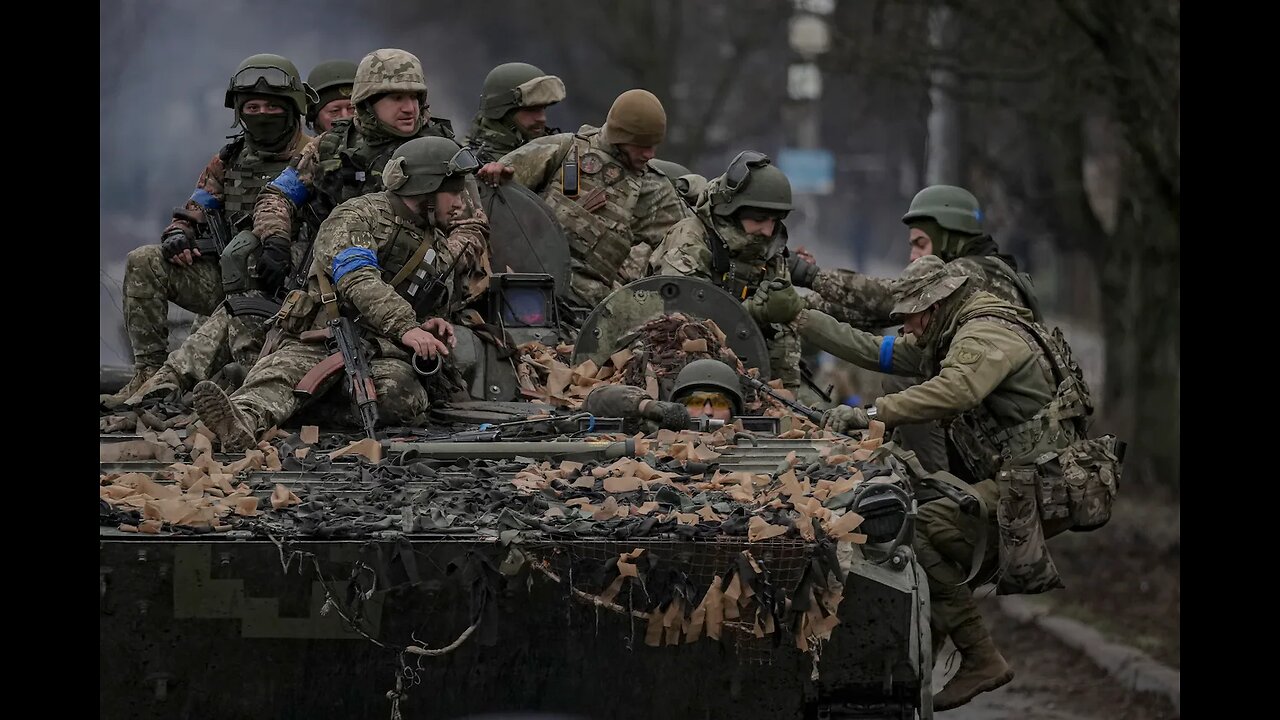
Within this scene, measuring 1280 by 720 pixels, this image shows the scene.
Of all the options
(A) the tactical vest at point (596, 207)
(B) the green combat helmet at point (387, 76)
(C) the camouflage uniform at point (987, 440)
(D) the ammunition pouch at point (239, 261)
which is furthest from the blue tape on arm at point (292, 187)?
(C) the camouflage uniform at point (987, 440)

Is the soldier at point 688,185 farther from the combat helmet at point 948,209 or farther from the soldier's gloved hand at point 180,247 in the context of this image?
the soldier's gloved hand at point 180,247

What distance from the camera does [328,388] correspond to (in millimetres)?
8914

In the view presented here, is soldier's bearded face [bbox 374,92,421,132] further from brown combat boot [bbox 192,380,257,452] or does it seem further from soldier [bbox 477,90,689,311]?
brown combat boot [bbox 192,380,257,452]

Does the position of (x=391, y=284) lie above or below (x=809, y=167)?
below

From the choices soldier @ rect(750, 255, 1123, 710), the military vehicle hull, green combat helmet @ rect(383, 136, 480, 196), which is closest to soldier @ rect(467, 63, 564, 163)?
soldier @ rect(750, 255, 1123, 710)

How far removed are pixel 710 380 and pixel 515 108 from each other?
3.92 metres

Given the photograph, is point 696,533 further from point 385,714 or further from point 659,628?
point 385,714

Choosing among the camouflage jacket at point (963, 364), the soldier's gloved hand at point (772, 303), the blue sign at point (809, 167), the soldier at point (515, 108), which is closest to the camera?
the camouflage jacket at point (963, 364)

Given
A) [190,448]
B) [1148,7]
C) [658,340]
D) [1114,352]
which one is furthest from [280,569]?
[1114,352]

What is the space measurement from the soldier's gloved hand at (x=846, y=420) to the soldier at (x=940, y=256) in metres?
1.95

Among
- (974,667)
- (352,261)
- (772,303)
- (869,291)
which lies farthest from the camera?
(869,291)

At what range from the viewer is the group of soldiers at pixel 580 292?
9078 millimetres

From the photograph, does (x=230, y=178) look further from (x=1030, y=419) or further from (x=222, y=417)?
(x=1030, y=419)

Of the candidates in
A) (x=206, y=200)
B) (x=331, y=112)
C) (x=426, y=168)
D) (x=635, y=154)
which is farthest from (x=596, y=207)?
(x=426, y=168)
